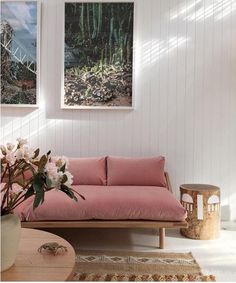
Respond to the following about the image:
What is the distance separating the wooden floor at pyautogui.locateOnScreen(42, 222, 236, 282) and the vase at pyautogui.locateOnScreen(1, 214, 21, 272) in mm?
1448

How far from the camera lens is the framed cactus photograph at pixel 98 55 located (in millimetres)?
3898

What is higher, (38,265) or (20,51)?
(20,51)

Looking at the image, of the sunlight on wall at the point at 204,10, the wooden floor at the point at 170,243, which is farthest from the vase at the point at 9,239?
the sunlight on wall at the point at 204,10

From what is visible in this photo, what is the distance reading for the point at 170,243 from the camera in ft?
10.7

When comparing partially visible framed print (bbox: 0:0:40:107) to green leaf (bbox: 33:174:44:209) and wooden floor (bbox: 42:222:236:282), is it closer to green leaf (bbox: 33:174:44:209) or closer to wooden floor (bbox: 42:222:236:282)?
wooden floor (bbox: 42:222:236:282)

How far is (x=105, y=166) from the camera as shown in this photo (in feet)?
12.4

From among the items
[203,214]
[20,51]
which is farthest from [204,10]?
[203,214]

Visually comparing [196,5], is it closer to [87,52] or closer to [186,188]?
[87,52]

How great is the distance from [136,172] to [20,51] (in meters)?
1.86

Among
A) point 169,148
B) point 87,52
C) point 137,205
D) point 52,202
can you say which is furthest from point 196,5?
point 52,202

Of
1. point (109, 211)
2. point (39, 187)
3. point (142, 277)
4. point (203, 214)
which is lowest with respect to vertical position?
point (142, 277)

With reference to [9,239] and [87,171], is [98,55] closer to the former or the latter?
[87,171]

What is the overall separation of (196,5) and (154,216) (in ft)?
7.76

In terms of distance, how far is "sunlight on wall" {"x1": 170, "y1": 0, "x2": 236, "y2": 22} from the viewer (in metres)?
3.86
